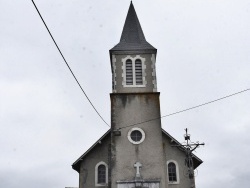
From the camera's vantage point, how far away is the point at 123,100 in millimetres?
20938

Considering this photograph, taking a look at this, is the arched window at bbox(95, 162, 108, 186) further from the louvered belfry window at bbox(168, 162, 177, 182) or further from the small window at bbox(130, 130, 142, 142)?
the louvered belfry window at bbox(168, 162, 177, 182)

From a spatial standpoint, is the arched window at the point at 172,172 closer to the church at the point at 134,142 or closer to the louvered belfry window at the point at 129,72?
the church at the point at 134,142

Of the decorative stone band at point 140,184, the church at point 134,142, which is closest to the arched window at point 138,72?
the church at point 134,142

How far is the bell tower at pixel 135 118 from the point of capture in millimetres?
19422

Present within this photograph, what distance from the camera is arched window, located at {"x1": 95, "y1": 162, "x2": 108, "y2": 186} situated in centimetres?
2128

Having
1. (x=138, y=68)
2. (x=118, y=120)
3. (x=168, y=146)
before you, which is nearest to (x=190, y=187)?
(x=168, y=146)

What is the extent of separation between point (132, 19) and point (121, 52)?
13.3 feet

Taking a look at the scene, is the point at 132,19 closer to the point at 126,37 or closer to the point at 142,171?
the point at 126,37

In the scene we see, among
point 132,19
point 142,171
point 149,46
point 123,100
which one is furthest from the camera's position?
point 132,19

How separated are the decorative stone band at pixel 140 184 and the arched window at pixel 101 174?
87.9 inches

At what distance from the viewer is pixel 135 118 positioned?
20.6 meters

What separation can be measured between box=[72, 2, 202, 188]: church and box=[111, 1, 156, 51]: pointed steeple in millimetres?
60

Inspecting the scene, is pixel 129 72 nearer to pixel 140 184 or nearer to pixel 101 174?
pixel 101 174

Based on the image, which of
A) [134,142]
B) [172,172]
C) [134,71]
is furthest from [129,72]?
[172,172]
